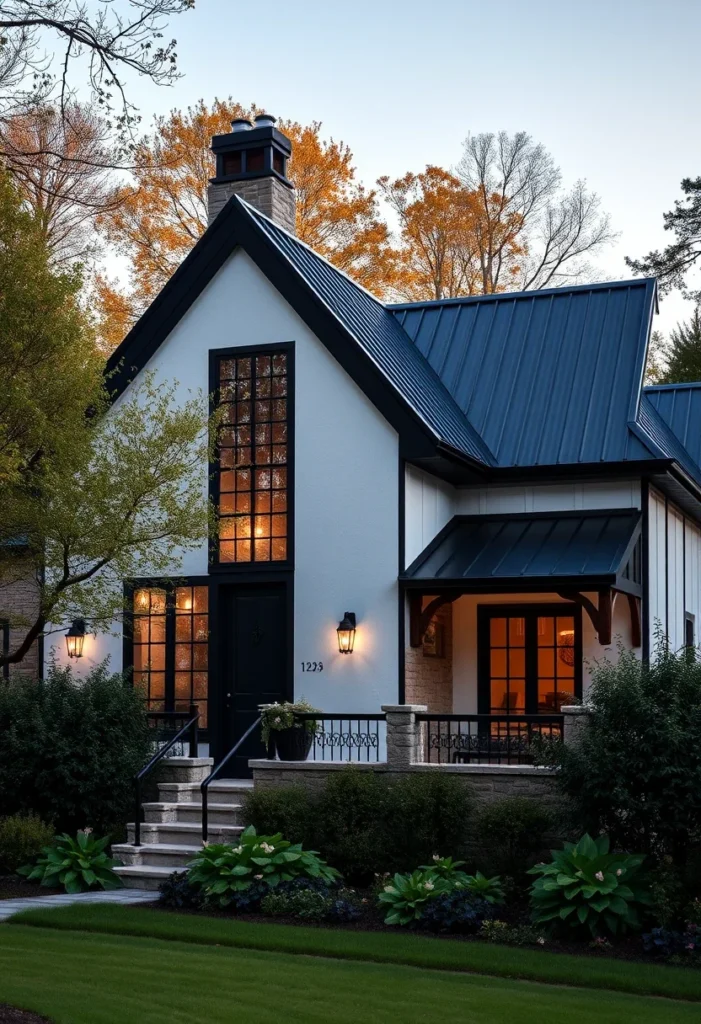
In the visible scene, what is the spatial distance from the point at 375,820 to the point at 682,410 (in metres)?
13.2

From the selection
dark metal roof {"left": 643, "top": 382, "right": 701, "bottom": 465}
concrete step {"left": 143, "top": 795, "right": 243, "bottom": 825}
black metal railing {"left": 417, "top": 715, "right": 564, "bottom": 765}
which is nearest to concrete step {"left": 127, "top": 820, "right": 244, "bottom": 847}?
concrete step {"left": 143, "top": 795, "right": 243, "bottom": 825}

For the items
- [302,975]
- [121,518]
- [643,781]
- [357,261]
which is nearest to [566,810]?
[643,781]

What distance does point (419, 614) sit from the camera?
56.2 feet

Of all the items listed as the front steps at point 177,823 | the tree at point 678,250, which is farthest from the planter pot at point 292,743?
the tree at point 678,250

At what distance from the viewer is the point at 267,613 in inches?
704

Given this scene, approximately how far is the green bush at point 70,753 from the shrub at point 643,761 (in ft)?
18.6

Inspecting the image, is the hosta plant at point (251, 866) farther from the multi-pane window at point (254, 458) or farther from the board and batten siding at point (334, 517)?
the multi-pane window at point (254, 458)

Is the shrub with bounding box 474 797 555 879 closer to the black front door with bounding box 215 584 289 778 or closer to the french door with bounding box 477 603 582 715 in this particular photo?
the french door with bounding box 477 603 582 715

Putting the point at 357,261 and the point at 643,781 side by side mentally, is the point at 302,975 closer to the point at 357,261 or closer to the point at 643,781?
the point at 643,781

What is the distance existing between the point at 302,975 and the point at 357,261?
71.2 ft

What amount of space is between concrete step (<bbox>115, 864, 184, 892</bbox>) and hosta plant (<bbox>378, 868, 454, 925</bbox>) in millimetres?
2776

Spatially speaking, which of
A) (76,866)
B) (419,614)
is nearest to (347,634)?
(419,614)

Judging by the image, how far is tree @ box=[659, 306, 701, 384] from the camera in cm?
3747

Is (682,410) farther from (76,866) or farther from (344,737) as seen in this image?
(76,866)
